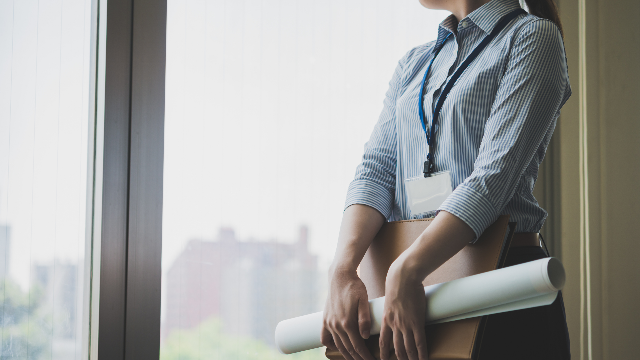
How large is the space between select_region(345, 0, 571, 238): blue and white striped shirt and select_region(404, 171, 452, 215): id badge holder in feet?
0.05

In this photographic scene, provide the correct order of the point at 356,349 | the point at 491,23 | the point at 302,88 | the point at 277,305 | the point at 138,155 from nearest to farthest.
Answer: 1. the point at 356,349
2. the point at 491,23
3. the point at 138,155
4. the point at 277,305
5. the point at 302,88

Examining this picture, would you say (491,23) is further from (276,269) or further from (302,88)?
(276,269)

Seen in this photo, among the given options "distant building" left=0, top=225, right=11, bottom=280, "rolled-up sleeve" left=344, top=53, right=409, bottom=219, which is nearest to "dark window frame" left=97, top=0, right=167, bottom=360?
"distant building" left=0, top=225, right=11, bottom=280

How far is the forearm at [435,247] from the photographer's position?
2.34 ft

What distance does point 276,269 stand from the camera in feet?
5.08

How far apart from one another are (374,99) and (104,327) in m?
1.09

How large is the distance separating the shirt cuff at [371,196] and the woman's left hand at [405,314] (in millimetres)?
238

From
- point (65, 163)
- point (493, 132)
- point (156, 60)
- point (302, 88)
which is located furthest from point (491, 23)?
point (65, 163)

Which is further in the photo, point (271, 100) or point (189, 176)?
point (271, 100)

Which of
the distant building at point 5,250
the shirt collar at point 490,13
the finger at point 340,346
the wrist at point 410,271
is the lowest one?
the distant building at point 5,250

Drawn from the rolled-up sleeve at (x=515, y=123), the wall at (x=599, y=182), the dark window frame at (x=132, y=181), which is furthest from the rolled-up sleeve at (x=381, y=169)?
the wall at (x=599, y=182)

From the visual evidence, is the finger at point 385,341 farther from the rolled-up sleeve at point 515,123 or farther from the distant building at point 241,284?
the distant building at point 241,284

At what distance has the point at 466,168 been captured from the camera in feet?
2.84

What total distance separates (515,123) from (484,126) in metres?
0.08
